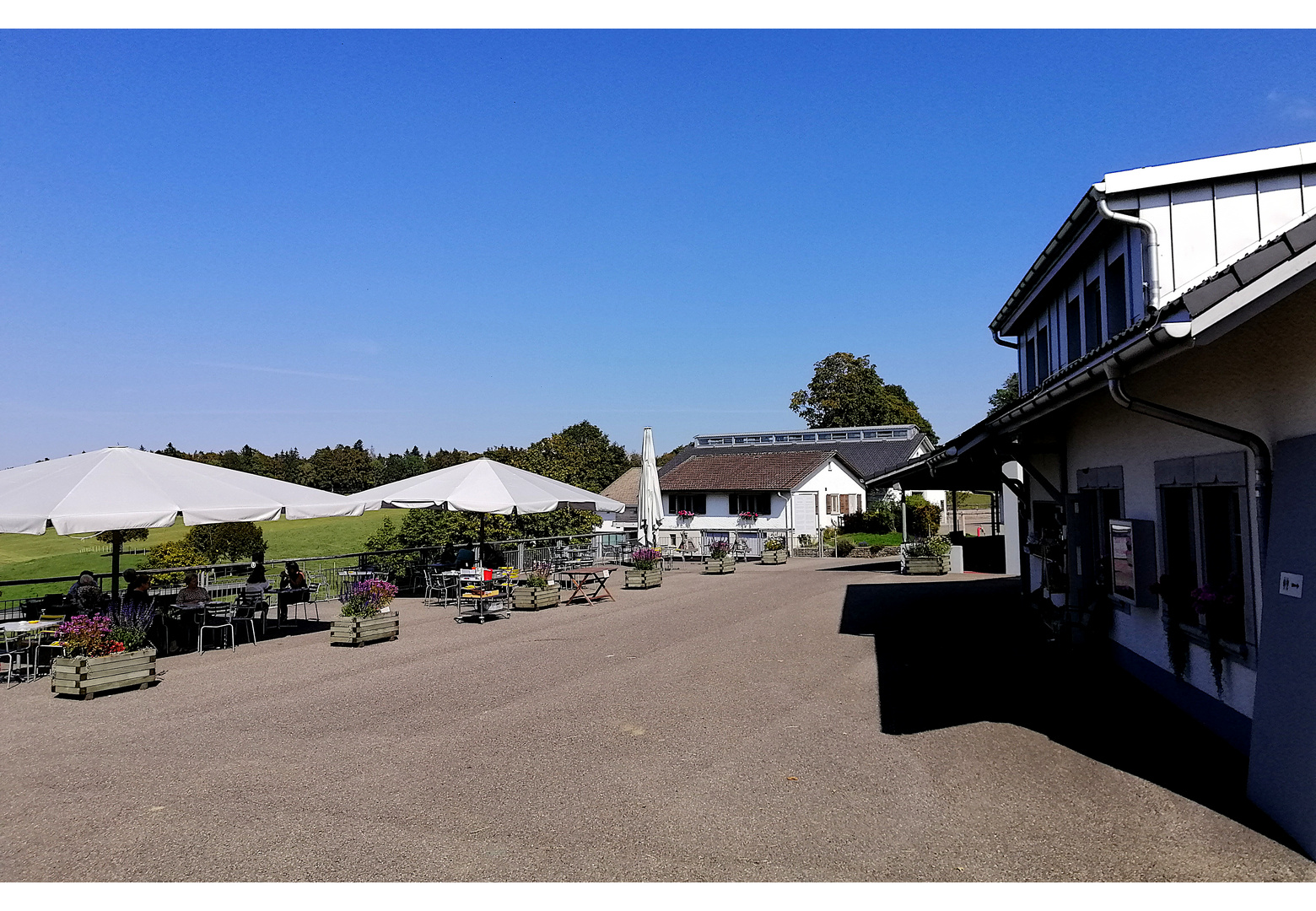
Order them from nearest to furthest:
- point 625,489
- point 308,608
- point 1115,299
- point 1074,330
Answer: point 1115,299, point 1074,330, point 308,608, point 625,489

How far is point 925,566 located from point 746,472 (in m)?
16.7

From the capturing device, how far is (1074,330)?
12125 millimetres

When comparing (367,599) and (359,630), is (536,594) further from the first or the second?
(359,630)

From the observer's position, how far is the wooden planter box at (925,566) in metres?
23.7

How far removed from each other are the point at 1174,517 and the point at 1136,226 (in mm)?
3254

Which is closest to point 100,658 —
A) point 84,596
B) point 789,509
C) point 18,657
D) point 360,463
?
point 18,657

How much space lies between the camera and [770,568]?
2548cm

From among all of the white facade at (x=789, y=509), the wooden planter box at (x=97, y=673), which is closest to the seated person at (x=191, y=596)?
the wooden planter box at (x=97, y=673)

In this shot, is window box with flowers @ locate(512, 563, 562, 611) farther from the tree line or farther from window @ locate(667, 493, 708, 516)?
A: the tree line

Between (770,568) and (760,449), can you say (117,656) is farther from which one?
(760,449)

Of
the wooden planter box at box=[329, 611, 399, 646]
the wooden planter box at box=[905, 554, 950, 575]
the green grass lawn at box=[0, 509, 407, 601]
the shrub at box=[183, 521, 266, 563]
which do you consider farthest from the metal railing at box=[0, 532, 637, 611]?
the shrub at box=[183, 521, 266, 563]

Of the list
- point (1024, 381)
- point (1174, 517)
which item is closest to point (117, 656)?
point (1174, 517)

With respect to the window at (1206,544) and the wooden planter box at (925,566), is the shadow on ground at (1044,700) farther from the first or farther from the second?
the wooden planter box at (925,566)

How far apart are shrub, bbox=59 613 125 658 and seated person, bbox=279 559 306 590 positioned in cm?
520
